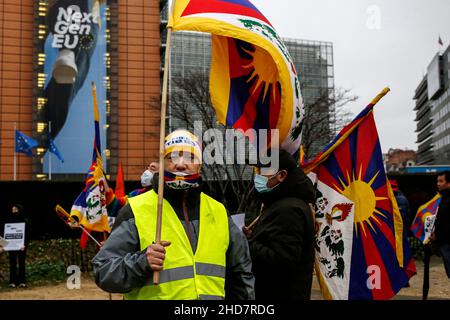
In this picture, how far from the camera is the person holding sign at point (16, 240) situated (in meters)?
11.4

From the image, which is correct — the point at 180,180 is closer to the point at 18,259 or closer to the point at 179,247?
the point at 179,247

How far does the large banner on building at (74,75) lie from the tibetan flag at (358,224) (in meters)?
40.1

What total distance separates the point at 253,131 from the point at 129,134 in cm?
4138

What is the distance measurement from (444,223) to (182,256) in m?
5.41

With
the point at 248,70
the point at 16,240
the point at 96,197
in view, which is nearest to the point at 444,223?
the point at 248,70

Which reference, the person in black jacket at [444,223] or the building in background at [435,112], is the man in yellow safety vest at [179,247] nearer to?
the person in black jacket at [444,223]

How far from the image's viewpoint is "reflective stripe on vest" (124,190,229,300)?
2.85 metres

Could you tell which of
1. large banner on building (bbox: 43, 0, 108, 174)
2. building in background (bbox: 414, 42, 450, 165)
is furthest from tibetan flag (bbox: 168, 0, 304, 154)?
building in background (bbox: 414, 42, 450, 165)

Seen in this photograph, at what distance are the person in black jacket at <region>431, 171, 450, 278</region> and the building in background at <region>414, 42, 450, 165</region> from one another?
91.5 m

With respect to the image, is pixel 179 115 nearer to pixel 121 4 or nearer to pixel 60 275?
pixel 60 275

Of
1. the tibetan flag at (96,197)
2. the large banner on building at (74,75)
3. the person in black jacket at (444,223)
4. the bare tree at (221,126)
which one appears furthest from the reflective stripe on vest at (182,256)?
the large banner on building at (74,75)

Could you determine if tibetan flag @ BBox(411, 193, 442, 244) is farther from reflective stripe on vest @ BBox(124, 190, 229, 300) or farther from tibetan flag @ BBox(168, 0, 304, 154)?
reflective stripe on vest @ BBox(124, 190, 229, 300)

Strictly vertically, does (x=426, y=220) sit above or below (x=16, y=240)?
above

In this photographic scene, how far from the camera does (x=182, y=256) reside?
2908 millimetres
